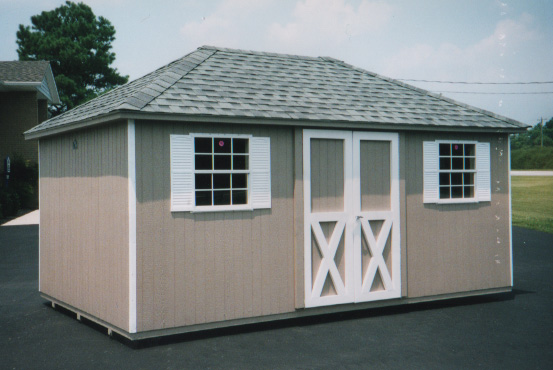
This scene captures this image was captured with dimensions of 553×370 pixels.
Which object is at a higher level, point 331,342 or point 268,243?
point 268,243

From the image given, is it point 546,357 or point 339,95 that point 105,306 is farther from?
point 546,357

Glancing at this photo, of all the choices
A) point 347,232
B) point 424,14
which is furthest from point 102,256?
point 424,14

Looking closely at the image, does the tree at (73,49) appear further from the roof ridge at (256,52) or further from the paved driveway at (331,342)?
the paved driveway at (331,342)

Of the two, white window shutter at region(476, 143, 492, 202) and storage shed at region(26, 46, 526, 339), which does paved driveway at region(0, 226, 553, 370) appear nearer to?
storage shed at region(26, 46, 526, 339)

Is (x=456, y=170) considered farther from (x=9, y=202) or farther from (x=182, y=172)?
(x=9, y=202)

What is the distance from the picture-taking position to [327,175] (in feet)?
26.7

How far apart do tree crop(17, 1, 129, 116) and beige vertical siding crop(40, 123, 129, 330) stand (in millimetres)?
30665

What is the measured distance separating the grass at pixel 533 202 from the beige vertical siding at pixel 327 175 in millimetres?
14113

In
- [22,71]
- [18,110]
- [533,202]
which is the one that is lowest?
[533,202]

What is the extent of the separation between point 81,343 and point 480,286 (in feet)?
19.9

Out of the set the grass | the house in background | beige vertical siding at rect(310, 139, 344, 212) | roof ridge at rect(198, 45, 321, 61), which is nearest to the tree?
the house in background

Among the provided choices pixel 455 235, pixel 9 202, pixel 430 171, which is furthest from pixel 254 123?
pixel 9 202

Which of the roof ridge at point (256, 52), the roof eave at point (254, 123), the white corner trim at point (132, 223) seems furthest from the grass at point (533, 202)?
the white corner trim at point (132, 223)

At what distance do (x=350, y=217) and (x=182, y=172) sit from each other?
2.56 metres
